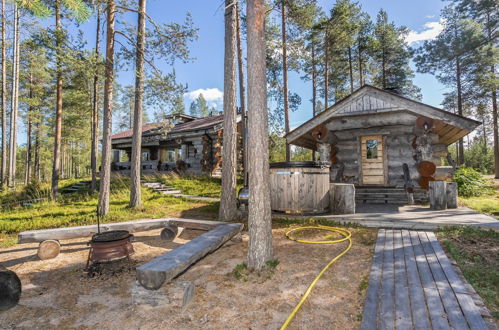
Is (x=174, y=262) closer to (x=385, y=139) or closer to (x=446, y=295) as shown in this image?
(x=446, y=295)

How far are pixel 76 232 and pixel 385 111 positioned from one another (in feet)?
31.2

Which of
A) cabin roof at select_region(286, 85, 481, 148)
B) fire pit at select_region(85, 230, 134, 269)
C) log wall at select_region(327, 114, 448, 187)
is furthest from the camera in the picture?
log wall at select_region(327, 114, 448, 187)

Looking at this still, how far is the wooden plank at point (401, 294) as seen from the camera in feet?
7.19

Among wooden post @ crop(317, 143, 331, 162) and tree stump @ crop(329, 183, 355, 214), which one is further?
wooden post @ crop(317, 143, 331, 162)

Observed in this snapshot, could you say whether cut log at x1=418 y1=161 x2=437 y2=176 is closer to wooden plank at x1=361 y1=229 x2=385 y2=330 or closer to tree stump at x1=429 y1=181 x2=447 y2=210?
tree stump at x1=429 y1=181 x2=447 y2=210

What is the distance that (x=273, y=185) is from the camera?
7070 mm

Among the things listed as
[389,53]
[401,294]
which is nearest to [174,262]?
[401,294]

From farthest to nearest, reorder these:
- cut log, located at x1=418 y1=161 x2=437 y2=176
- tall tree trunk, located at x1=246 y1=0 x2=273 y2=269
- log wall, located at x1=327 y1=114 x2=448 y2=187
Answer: log wall, located at x1=327 y1=114 x2=448 y2=187 < cut log, located at x1=418 y1=161 x2=437 y2=176 < tall tree trunk, located at x1=246 y1=0 x2=273 y2=269

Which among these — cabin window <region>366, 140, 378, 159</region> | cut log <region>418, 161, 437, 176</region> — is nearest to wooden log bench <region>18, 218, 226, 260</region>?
cut log <region>418, 161, 437, 176</region>

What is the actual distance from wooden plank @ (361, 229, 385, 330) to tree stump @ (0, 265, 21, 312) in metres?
4.08

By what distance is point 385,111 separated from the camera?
8.20m

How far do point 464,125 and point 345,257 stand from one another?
655 cm

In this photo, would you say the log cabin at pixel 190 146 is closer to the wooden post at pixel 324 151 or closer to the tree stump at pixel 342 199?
the wooden post at pixel 324 151

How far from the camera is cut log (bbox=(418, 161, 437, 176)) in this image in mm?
8281
